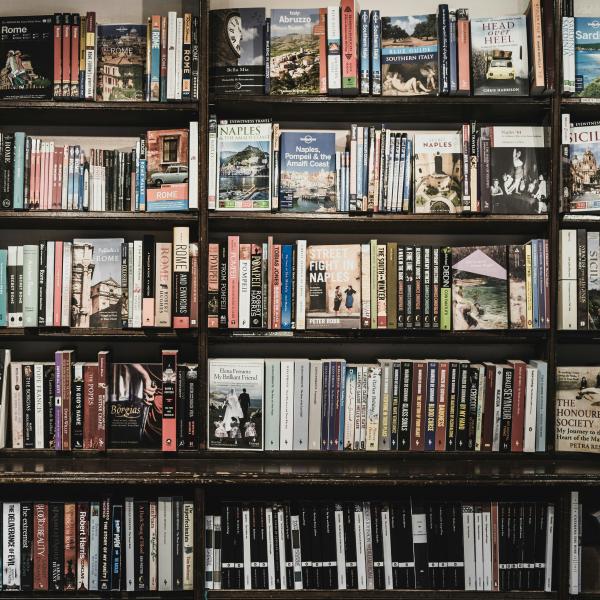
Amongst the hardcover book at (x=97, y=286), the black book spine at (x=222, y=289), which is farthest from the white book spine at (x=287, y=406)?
the hardcover book at (x=97, y=286)

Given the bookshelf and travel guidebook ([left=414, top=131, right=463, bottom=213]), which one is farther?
travel guidebook ([left=414, top=131, right=463, bottom=213])

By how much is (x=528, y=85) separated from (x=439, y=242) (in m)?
0.61

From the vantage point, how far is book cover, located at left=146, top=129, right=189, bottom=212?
194cm

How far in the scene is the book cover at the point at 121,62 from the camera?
1983 millimetres

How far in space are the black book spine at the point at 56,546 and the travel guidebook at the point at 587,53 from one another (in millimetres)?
2247

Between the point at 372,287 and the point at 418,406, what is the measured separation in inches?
17.0

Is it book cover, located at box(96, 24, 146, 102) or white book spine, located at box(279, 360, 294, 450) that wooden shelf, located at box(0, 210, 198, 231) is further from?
white book spine, located at box(279, 360, 294, 450)

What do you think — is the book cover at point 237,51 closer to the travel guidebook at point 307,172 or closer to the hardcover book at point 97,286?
the travel guidebook at point 307,172

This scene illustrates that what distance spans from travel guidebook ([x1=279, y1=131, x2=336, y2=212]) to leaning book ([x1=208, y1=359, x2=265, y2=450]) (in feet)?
1.86

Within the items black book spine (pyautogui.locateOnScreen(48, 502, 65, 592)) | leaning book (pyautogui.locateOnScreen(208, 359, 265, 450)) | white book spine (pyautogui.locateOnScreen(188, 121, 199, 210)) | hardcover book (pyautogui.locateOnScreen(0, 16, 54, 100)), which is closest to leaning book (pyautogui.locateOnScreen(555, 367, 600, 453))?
leaning book (pyautogui.locateOnScreen(208, 359, 265, 450))

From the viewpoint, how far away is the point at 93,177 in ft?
6.45

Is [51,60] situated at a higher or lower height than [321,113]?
higher

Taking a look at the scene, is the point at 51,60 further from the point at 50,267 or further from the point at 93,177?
the point at 50,267

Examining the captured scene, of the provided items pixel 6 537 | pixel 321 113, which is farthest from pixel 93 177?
pixel 6 537
